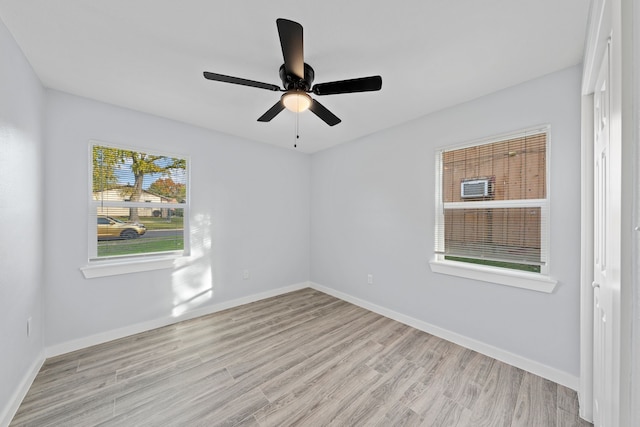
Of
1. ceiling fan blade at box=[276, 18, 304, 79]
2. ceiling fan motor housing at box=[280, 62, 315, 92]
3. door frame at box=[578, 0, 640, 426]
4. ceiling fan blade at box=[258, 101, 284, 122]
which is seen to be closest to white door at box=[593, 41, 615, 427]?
door frame at box=[578, 0, 640, 426]

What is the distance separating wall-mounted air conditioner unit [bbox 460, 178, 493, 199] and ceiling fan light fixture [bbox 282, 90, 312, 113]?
5.97 ft

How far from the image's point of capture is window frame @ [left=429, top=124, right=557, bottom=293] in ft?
6.71

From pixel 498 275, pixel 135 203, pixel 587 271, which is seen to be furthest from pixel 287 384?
pixel 135 203

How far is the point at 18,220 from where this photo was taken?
174 centimetres

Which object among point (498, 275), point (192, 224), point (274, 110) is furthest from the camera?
point (192, 224)

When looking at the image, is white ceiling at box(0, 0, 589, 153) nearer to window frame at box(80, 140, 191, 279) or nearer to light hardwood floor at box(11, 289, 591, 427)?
window frame at box(80, 140, 191, 279)

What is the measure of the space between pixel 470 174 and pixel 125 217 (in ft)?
12.3

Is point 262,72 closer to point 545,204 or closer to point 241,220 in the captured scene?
point 241,220

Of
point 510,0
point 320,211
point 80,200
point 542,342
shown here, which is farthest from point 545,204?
point 80,200

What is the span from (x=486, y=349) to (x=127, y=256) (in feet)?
12.7

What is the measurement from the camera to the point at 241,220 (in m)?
3.62

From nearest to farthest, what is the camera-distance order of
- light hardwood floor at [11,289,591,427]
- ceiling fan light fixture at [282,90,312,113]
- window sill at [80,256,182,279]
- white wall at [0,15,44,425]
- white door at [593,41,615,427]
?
1. white door at [593,41,615,427]
2. white wall at [0,15,44,425]
3. light hardwood floor at [11,289,591,427]
4. ceiling fan light fixture at [282,90,312,113]
5. window sill at [80,256,182,279]

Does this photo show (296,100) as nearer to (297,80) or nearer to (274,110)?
(297,80)

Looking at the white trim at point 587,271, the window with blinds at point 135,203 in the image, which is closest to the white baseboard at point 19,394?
the window with blinds at point 135,203
